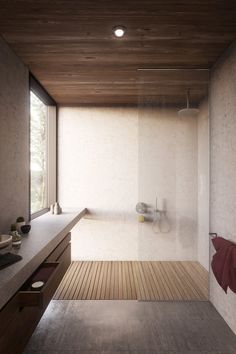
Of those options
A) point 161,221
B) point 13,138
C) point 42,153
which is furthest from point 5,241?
point 42,153

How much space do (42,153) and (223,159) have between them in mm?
2467

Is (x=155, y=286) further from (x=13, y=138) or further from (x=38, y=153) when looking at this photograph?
(x=38, y=153)

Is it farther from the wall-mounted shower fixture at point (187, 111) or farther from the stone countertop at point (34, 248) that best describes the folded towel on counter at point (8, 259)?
the wall-mounted shower fixture at point (187, 111)

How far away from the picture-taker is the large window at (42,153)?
2998 millimetres

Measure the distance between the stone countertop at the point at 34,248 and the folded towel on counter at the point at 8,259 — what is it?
25 millimetres

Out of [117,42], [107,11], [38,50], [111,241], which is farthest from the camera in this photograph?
[111,241]

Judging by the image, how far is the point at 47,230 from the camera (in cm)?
215

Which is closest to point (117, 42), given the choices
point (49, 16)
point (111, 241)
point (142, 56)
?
point (142, 56)

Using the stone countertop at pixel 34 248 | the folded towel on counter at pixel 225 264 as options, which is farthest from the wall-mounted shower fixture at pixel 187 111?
the stone countertop at pixel 34 248

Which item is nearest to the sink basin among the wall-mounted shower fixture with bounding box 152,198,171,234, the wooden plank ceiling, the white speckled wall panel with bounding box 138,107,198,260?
the white speckled wall panel with bounding box 138,107,198,260

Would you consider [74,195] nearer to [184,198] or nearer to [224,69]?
[184,198]

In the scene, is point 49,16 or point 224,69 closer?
point 49,16

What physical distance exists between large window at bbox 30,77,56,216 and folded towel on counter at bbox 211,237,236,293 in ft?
7.05

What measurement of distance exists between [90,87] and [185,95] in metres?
1.24
